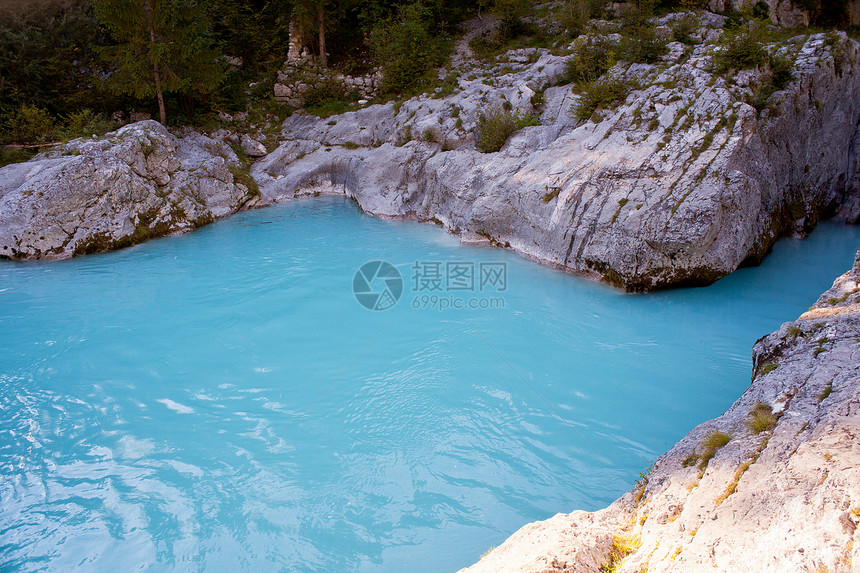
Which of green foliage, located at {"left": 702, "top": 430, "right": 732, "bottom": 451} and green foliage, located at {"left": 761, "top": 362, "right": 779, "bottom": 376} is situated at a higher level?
green foliage, located at {"left": 761, "top": 362, "right": 779, "bottom": 376}

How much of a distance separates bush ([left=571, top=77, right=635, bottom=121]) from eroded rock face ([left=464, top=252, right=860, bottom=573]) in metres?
8.75

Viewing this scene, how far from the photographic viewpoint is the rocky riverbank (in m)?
8.91

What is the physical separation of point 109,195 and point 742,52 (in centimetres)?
1598

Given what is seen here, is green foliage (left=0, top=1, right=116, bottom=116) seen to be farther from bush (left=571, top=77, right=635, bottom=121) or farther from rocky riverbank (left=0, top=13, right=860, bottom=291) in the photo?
bush (left=571, top=77, right=635, bottom=121)

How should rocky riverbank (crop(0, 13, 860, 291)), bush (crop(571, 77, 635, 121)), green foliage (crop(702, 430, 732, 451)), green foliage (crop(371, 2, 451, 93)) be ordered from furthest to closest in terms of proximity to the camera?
green foliage (crop(371, 2, 451, 93)) < bush (crop(571, 77, 635, 121)) < rocky riverbank (crop(0, 13, 860, 291)) < green foliage (crop(702, 430, 732, 451))

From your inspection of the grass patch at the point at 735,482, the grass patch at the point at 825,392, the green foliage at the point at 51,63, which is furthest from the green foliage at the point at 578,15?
the grass patch at the point at 735,482

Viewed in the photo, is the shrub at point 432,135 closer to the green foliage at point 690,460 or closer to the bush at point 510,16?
the bush at point 510,16

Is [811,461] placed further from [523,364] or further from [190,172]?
[190,172]

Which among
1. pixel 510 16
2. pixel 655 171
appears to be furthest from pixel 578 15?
pixel 655 171

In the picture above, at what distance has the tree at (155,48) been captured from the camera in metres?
15.3

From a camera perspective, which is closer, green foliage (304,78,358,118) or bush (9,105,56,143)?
bush (9,105,56,143)

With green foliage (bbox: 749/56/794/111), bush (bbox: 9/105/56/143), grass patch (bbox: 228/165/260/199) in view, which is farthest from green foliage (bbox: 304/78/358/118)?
green foliage (bbox: 749/56/794/111)

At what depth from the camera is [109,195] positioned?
12781mm

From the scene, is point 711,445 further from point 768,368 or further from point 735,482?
point 768,368
